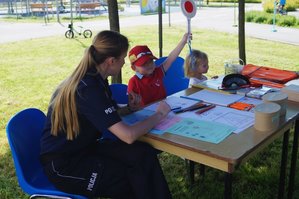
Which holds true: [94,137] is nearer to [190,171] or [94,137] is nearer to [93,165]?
[93,165]

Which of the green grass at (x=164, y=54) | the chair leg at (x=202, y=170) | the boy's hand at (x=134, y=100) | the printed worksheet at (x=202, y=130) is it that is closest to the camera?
the printed worksheet at (x=202, y=130)

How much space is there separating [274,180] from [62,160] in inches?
71.8

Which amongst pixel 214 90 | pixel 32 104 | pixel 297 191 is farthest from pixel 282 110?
pixel 32 104

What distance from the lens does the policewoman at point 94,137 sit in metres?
1.85

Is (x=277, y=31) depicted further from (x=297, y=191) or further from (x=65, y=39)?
(x=297, y=191)

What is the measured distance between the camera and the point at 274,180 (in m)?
3.00

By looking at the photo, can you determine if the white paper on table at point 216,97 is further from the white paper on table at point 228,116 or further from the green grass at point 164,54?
the green grass at point 164,54

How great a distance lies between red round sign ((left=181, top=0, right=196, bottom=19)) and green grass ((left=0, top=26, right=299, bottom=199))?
132cm

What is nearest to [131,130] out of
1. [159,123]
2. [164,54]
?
[159,123]

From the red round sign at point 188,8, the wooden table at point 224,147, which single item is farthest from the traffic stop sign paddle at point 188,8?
the wooden table at point 224,147

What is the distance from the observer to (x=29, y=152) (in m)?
2.09

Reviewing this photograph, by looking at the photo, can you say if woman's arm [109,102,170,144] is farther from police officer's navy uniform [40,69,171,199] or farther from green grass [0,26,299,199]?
green grass [0,26,299,199]

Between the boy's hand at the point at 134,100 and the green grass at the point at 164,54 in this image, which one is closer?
the boy's hand at the point at 134,100

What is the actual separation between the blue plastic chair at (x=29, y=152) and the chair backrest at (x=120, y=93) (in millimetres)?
701
